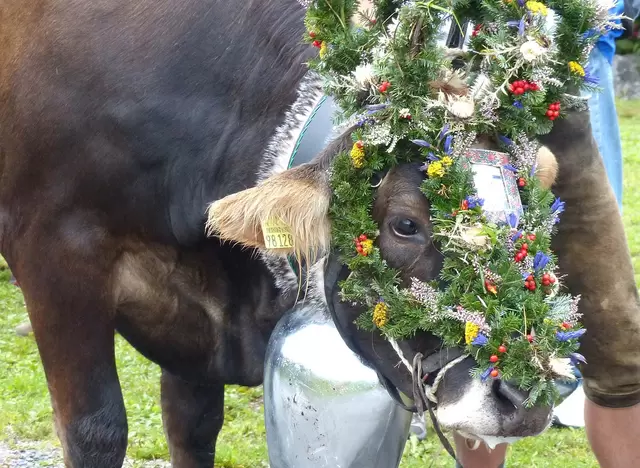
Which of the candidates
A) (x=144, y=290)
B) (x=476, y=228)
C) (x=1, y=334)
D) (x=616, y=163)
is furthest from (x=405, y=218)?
(x=1, y=334)

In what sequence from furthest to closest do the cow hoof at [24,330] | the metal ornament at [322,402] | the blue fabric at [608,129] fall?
the cow hoof at [24,330]
the blue fabric at [608,129]
the metal ornament at [322,402]

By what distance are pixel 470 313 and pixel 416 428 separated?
7.76ft

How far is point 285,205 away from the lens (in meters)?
2.56

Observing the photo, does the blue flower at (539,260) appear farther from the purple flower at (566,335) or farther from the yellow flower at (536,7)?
the yellow flower at (536,7)

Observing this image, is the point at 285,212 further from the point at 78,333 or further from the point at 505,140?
the point at 78,333

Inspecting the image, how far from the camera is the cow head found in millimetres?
2387

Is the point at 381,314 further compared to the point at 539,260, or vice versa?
the point at 381,314

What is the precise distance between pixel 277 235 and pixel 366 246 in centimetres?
24

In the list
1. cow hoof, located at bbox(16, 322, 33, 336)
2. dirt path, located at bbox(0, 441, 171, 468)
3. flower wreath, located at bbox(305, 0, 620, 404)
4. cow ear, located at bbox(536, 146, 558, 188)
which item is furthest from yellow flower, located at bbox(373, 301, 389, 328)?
cow hoof, located at bbox(16, 322, 33, 336)

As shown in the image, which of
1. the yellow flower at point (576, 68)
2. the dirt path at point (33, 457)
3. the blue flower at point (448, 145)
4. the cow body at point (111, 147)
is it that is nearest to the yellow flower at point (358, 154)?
the blue flower at point (448, 145)

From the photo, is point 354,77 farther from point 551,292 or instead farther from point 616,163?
point 616,163

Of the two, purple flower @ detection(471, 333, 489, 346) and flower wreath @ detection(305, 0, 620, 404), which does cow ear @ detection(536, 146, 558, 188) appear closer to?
flower wreath @ detection(305, 0, 620, 404)

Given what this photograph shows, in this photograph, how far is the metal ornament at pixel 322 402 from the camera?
310cm

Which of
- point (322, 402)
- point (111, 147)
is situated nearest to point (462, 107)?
point (322, 402)
